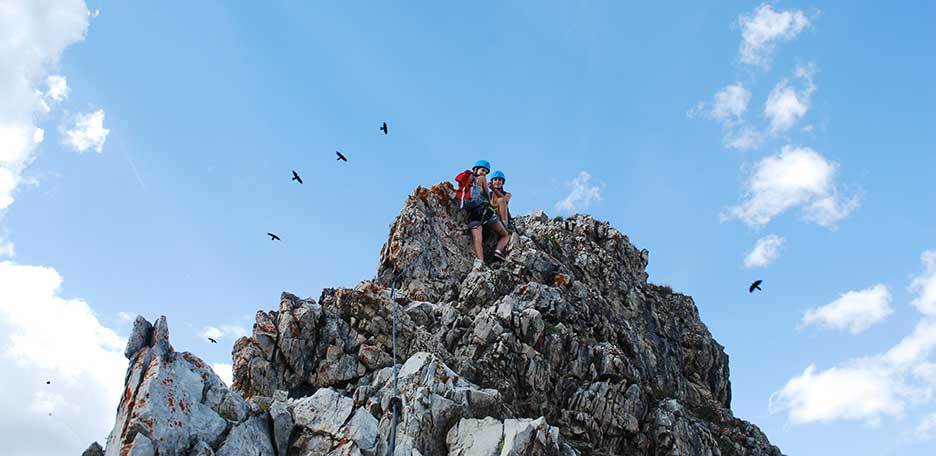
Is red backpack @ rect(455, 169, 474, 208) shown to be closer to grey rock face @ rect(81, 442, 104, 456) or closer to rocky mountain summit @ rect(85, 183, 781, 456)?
rocky mountain summit @ rect(85, 183, 781, 456)

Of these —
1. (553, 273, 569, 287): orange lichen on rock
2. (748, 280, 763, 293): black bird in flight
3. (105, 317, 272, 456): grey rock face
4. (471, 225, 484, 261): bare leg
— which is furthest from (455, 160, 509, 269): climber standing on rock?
(105, 317, 272, 456): grey rock face

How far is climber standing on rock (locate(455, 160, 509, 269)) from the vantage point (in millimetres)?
40844

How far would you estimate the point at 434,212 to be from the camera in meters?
41.7

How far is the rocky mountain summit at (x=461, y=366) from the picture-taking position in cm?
1797

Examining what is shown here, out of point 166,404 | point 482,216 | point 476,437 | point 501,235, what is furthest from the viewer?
point 501,235

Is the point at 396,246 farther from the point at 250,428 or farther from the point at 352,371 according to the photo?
the point at 250,428

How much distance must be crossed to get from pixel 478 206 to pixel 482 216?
81cm

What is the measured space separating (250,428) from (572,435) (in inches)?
605

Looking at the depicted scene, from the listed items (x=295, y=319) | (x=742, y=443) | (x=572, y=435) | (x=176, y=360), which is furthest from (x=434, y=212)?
(x=176, y=360)

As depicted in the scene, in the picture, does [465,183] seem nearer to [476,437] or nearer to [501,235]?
[501,235]

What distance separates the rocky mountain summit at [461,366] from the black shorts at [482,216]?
49.5 inches

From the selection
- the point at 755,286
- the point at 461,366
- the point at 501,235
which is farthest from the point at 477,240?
the point at 755,286

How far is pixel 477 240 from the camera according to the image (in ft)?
133

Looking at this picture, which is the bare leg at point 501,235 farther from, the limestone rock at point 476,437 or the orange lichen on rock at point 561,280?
the limestone rock at point 476,437
